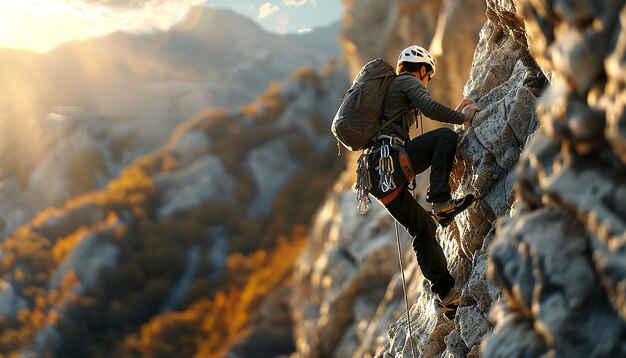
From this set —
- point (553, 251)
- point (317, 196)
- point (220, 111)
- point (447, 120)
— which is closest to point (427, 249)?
point (447, 120)

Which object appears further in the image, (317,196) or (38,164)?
(38,164)

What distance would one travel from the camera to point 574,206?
4.95 meters

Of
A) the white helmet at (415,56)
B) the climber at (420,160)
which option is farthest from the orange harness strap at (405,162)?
the white helmet at (415,56)

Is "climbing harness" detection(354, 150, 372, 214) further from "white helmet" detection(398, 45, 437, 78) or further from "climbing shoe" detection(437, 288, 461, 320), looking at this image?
"climbing shoe" detection(437, 288, 461, 320)

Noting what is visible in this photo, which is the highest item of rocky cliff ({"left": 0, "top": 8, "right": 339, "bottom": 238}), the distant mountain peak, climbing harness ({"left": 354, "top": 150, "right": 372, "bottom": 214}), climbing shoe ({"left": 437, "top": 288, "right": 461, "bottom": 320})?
the distant mountain peak

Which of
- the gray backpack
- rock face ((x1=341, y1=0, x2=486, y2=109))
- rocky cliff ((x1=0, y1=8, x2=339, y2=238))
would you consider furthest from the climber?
rocky cliff ((x1=0, y1=8, x2=339, y2=238))

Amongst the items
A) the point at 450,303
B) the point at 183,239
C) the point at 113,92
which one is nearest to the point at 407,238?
the point at 450,303

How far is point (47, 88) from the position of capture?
134 metres

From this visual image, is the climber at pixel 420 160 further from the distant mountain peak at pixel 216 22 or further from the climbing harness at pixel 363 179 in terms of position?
the distant mountain peak at pixel 216 22

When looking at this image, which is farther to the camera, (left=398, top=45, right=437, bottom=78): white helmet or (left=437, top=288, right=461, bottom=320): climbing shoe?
(left=437, top=288, right=461, bottom=320): climbing shoe

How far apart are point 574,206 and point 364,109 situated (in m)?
4.76

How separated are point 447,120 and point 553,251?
4.23 m

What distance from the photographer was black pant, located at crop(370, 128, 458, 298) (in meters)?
9.19

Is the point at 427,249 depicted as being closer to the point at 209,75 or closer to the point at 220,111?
the point at 220,111
